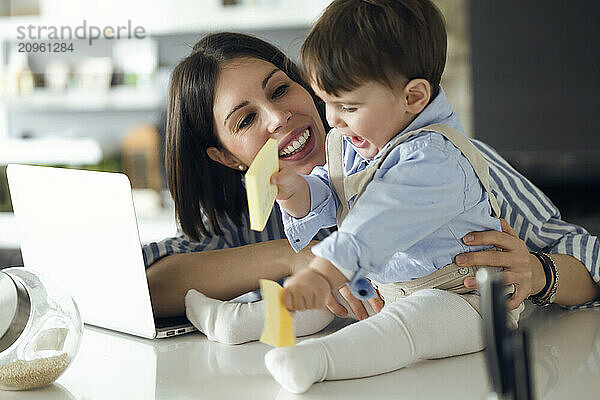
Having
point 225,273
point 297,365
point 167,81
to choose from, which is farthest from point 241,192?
point 167,81

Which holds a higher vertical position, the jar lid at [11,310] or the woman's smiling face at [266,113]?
the woman's smiling face at [266,113]

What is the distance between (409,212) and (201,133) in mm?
536

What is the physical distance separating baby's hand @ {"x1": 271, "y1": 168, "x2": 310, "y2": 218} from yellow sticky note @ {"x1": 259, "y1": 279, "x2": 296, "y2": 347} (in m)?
0.15

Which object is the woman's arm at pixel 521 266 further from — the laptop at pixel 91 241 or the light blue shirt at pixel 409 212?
the laptop at pixel 91 241

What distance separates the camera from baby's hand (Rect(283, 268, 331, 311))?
61 cm

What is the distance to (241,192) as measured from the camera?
3.90 feet

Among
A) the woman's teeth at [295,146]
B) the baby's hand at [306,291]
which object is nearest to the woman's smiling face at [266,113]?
the woman's teeth at [295,146]

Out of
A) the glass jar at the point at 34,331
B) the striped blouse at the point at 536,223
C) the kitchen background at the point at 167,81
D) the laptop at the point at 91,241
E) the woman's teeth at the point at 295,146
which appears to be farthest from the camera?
the kitchen background at the point at 167,81

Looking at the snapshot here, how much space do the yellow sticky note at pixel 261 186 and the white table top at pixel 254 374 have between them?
17cm

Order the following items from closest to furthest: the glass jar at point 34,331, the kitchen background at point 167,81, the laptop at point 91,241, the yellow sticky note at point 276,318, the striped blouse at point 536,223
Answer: the yellow sticky note at point 276,318
the glass jar at point 34,331
the laptop at point 91,241
the striped blouse at point 536,223
the kitchen background at point 167,81

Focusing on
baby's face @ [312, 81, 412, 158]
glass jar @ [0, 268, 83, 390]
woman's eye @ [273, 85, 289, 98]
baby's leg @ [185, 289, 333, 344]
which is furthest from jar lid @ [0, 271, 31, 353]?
woman's eye @ [273, 85, 289, 98]

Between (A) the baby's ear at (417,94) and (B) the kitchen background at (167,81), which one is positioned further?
(B) the kitchen background at (167,81)

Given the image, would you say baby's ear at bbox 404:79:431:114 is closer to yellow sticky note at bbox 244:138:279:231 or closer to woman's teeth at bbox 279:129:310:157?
yellow sticky note at bbox 244:138:279:231

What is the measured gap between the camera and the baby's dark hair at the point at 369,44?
0.71 meters
